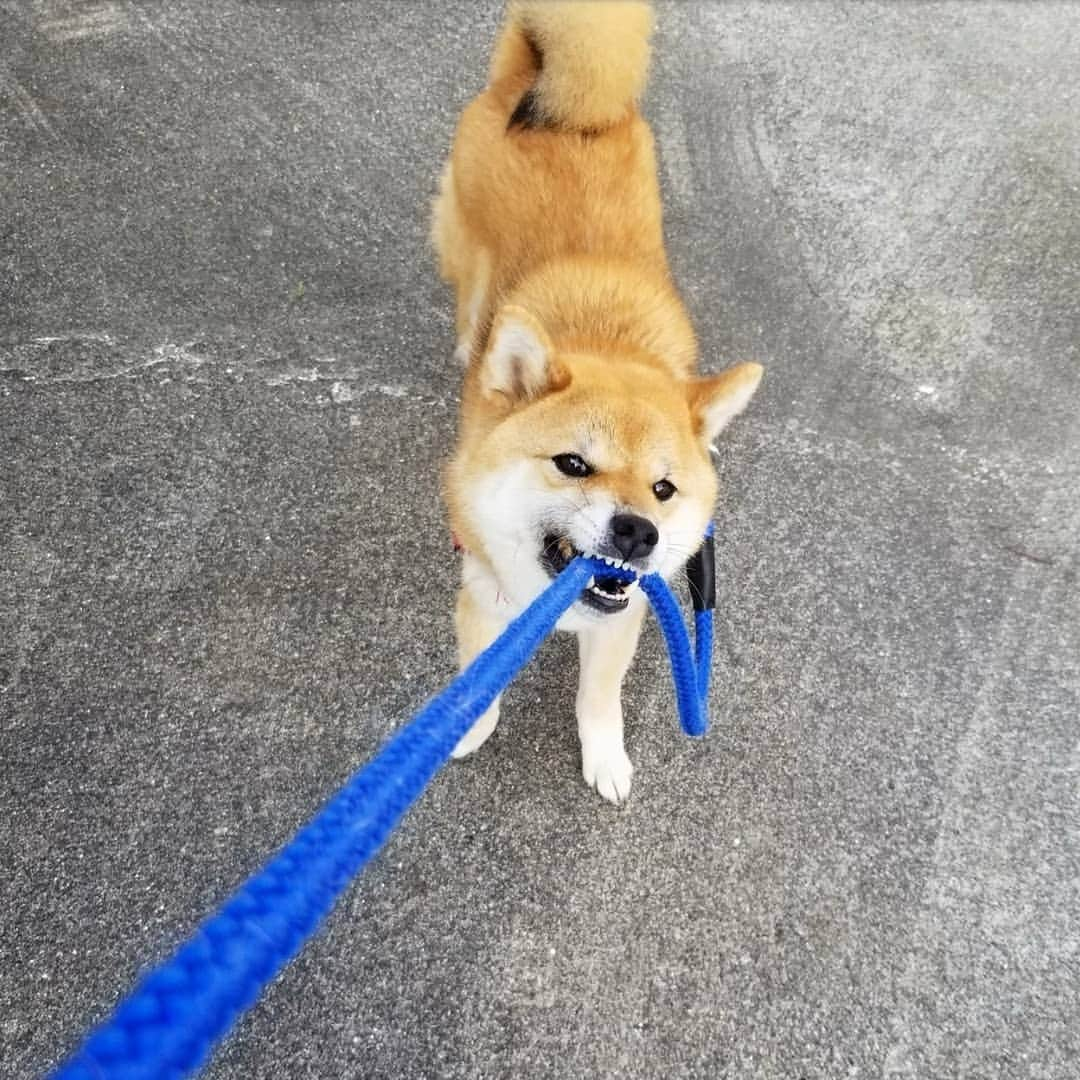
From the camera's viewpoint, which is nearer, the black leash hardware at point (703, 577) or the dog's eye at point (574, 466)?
the dog's eye at point (574, 466)

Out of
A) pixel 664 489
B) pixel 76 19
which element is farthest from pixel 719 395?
pixel 76 19

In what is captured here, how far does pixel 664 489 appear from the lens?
1.99 m

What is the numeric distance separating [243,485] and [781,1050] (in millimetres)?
2330

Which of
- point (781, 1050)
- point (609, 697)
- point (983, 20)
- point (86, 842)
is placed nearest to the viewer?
point (781, 1050)

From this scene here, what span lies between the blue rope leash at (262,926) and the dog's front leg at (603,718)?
1.21m

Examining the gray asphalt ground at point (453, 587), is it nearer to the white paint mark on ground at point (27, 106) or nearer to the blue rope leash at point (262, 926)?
the white paint mark on ground at point (27, 106)

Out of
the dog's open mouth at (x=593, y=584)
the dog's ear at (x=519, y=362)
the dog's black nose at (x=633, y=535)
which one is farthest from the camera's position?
the dog's ear at (x=519, y=362)

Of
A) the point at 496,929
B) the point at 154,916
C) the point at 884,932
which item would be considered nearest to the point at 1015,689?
the point at 884,932

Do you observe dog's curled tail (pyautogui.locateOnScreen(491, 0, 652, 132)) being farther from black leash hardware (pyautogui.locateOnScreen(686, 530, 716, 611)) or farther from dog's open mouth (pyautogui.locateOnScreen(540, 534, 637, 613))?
dog's open mouth (pyautogui.locateOnScreen(540, 534, 637, 613))

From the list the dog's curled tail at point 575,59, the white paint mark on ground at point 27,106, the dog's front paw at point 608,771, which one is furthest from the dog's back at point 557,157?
the white paint mark on ground at point 27,106

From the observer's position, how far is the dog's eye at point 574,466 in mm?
1926

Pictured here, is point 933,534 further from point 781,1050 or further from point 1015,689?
point 781,1050

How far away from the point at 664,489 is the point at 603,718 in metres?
0.76

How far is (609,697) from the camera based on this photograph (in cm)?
236
